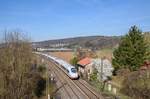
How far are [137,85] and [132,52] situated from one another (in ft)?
35.9

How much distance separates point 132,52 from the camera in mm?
49656

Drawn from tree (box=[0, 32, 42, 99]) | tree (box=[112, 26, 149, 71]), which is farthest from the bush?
tree (box=[0, 32, 42, 99])

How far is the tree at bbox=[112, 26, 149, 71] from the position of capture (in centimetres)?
4972

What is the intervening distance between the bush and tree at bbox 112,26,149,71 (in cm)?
562

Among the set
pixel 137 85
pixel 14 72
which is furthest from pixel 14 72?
pixel 137 85

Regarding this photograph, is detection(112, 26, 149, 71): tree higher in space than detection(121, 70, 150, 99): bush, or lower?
higher

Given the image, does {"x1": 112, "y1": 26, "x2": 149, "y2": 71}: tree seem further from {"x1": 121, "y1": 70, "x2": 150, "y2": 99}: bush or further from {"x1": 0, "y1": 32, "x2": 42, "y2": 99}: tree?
{"x1": 0, "y1": 32, "x2": 42, "y2": 99}: tree

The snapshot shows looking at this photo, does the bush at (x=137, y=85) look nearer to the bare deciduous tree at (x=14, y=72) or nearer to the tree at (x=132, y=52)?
the tree at (x=132, y=52)

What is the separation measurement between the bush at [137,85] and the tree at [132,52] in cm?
562

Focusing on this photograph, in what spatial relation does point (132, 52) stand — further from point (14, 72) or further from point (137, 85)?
point (14, 72)

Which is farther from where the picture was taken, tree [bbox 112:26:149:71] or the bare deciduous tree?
tree [bbox 112:26:149:71]

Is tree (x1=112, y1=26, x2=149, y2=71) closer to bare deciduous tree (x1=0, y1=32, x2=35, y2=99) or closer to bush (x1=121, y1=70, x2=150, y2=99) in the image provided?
bush (x1=121, y1=70, x2=150, y2=99)

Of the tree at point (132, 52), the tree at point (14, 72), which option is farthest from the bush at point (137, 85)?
the tree at point (14, 72)

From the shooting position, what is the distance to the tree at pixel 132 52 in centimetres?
4972
